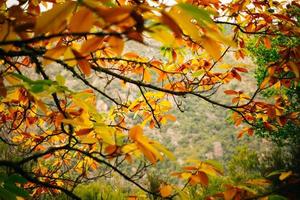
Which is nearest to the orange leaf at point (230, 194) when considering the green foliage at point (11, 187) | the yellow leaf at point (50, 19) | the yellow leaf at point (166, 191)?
the yellow leaf at point (166, 191)

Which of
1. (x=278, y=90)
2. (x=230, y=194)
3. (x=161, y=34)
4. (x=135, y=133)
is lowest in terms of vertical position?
(x=230, y=194)

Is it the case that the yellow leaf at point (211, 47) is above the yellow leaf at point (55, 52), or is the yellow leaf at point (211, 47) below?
below

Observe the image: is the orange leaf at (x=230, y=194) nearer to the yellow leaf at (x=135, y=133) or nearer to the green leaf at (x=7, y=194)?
the yellow leaf at (x=135, y=133)

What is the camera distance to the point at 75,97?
54 centimetres

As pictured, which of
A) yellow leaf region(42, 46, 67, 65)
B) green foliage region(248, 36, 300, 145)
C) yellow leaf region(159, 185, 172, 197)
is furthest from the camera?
green foliage region(248, 36, 300, 145)

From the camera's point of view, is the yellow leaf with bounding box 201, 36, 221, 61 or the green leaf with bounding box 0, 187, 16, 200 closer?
the yellow leaf with bounding box 201, 36, 221, 61

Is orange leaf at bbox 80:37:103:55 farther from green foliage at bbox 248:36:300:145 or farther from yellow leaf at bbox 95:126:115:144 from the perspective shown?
green foliage at bbox 248:36:300:145

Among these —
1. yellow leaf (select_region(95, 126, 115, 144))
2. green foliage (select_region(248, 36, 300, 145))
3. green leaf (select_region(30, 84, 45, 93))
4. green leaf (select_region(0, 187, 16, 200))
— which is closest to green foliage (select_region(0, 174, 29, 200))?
green leaf (select_region(0, 187, 16, 200))

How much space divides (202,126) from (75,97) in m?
19.8

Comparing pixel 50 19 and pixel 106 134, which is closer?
pixel 50 19

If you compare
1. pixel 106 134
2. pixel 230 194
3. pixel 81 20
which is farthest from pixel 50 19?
pixel 230 194

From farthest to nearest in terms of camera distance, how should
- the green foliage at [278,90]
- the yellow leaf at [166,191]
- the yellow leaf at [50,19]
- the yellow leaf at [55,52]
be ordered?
the green foliage at [278,90] < the yellow leaf at [166,191] < the yellow leaf at [55,52] < the yellow leaf at [50,19]

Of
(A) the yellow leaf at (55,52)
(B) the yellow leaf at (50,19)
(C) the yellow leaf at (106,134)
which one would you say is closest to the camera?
(B) the yellow leaf at (50,19)

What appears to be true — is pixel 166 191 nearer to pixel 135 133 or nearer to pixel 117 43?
pixel 135 133
